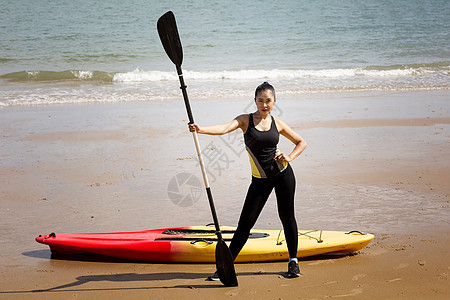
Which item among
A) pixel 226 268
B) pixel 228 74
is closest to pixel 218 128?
pixel 226 268

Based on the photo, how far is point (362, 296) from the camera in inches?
130

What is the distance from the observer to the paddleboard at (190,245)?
404 centimetres

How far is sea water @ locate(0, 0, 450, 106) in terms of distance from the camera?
51.1 ft

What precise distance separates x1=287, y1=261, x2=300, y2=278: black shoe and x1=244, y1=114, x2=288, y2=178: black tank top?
68cm

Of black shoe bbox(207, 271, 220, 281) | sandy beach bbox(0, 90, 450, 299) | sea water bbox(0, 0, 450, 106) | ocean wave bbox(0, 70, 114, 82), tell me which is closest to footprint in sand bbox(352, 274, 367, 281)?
sandy beach bbox(0, 90, 450, 299)

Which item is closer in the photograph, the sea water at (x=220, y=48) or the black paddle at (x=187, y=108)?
the black paddle at (x=187, y=108)

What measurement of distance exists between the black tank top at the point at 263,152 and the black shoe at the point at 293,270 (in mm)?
676

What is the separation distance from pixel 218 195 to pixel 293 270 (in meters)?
2.15

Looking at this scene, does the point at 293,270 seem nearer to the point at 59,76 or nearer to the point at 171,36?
the point at 171,36

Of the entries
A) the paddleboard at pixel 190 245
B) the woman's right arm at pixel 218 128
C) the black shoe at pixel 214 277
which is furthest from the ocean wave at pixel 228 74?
the black shoe at pixel 214 277

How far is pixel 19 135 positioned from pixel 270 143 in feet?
21.3

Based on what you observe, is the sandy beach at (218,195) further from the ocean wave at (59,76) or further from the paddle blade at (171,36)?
the ocean wave at (59,76)

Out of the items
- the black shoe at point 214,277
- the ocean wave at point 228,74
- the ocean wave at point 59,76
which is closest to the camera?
the black shoe at point 214,277

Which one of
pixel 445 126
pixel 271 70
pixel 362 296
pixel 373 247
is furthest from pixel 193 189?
pixel 271 70
